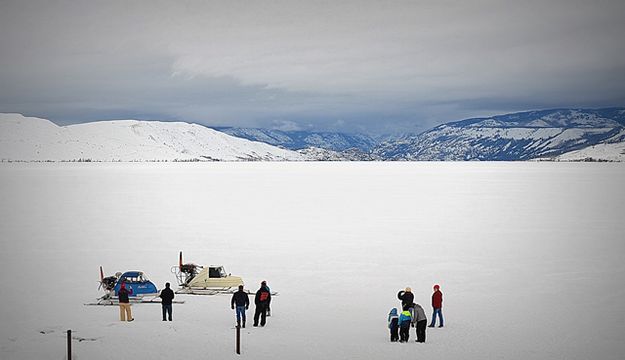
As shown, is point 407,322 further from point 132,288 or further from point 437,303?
point 132,288

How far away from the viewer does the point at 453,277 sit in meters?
28.0

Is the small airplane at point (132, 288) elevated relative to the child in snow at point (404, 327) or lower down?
elevated

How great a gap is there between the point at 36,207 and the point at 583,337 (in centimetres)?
5376

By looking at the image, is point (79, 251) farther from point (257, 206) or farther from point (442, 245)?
point (257, 206)

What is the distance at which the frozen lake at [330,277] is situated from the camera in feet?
61.3

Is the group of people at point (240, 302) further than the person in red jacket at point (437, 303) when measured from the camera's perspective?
No

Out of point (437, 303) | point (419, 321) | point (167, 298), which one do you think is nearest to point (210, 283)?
point (167, 298)

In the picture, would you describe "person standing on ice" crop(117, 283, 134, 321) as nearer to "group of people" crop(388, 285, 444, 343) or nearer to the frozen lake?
the frozen lake

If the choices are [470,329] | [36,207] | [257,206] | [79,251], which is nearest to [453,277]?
[470,329]

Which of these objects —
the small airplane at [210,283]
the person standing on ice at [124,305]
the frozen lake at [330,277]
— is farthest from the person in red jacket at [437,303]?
the person standing on ice at [124,305]

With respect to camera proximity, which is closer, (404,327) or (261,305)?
(404,327)

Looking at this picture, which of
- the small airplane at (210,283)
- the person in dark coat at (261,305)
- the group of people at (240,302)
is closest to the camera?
the group of people at (240,302)

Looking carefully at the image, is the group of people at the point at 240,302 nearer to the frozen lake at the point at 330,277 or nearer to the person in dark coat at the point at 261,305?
the person in dark coat at the point at 261,305

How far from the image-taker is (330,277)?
28.1 m
